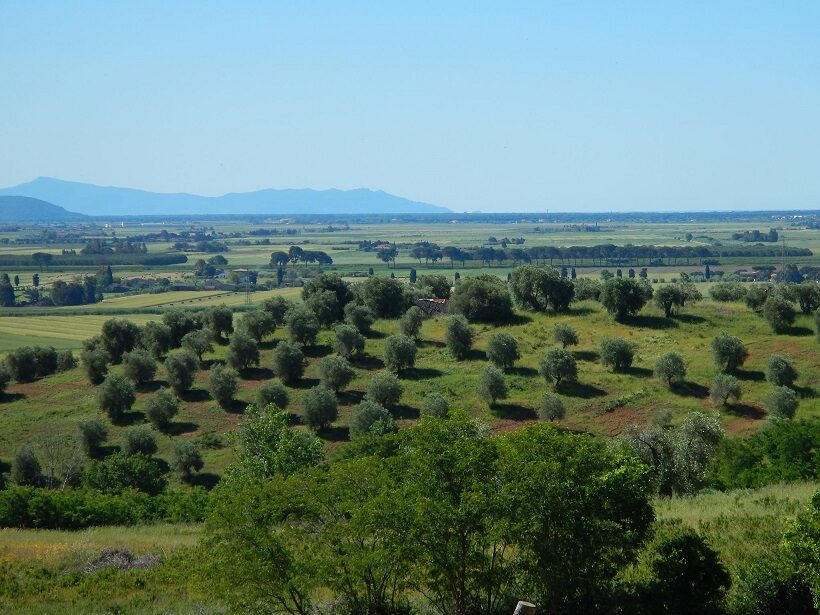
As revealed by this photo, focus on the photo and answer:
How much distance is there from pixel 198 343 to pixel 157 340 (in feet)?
17.0

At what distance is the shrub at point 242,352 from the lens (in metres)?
72.4

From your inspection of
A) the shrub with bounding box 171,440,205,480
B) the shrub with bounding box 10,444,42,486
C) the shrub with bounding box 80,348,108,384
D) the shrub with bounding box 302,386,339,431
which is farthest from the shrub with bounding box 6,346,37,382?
the shrub with bounding box 302,386,339,431

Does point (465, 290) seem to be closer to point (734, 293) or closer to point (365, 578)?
point (734, 293)

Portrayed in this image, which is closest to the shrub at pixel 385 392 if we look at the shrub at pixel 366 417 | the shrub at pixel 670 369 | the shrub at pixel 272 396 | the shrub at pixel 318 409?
the shrub at pixel 318 409

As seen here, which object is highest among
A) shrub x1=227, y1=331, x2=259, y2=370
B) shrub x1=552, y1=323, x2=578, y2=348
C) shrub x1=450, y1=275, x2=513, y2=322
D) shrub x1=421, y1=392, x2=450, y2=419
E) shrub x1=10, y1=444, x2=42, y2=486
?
shrub x1=450, y1=275, x2=513, y2=322

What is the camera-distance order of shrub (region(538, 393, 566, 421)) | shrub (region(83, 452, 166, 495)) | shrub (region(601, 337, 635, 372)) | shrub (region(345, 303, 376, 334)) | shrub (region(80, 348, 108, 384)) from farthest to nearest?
shrub (region(345, 303, 376, 334))
shrub (region(80, 348, 108, 384))
shrub (region(601, 337, 635, 372))
shrub (region(538, 393, 566, 421))
shrub (region(83, 452, 166, 495))

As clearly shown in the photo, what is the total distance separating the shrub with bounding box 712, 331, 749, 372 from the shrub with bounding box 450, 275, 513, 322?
23.6 meters

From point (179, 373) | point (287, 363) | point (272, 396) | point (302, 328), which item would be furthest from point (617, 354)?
point (179, 373)

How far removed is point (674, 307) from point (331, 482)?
6397 centimetres

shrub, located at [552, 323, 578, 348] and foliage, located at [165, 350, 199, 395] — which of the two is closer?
foliage, located at [165, 350, 199, 395]

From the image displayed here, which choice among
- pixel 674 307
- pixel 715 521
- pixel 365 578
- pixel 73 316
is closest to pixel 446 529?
pixel 365 578

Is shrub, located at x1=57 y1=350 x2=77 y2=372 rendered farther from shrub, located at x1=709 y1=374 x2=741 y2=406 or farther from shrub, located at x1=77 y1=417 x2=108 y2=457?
shrub, located at x1=709 y1=374 x2=741 y2=406

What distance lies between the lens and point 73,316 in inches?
5113

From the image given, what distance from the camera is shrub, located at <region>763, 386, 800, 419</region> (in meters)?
54.1
